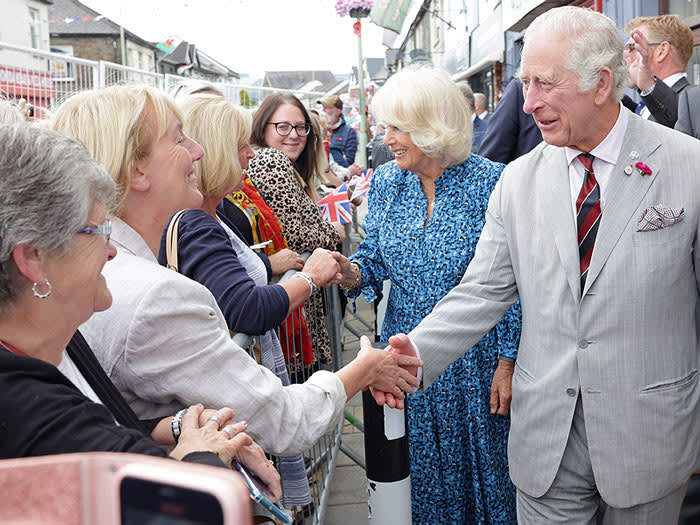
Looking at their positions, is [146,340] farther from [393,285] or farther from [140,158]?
[393,285]

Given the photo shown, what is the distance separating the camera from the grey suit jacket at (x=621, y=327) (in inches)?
79.2

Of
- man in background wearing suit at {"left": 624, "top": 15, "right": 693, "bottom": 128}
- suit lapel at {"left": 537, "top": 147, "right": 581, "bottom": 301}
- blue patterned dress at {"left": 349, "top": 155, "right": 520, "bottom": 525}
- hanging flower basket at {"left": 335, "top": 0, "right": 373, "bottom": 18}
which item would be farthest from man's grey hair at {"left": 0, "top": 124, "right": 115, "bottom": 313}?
hanging flower basket at {"left": 335, "top": 0, "right": 373, "bottom": 18}

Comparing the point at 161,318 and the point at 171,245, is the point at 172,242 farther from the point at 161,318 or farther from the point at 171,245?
the point at 161,318

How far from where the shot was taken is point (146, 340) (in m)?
1.54

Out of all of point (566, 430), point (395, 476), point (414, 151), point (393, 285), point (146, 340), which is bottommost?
point (395, 476)

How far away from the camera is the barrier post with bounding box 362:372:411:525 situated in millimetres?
2320

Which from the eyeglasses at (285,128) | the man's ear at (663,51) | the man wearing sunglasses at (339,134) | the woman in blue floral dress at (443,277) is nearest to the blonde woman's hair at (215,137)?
the woman in blue floral dress at (443,277)

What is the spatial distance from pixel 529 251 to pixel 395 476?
88cm

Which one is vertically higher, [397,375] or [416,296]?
[416,296]

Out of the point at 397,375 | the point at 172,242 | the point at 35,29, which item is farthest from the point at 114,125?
the point at 35,29

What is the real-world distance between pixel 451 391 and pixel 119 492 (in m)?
2.55

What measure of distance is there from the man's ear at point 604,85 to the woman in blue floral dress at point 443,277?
0.89 metres

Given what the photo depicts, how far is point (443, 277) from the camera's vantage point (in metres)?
2.94

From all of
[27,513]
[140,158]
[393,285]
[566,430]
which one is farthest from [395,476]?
[27,513]
